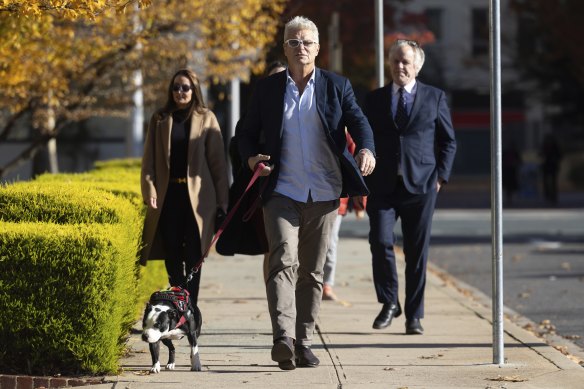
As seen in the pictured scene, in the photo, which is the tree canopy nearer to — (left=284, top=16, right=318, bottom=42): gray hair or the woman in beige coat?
the woman in beige coat

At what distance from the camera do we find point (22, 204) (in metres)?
8.49

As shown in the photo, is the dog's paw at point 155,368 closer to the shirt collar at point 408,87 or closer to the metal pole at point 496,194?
the metal pole at point 496,194

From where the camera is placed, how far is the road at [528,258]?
12289 millimetres

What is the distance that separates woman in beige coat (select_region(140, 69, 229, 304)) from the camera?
920 cm

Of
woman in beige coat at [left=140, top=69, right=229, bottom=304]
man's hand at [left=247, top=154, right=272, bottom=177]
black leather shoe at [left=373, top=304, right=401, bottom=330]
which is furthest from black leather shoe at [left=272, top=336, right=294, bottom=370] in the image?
black leather shoe at [left=373, top=304, right=401, bottom=330]

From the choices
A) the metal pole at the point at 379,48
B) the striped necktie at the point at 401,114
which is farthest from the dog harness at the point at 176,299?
the metal pole at the point at 379,48

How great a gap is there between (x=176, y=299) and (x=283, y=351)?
2.13 ft

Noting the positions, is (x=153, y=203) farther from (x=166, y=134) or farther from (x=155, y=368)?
(x=155, y=368)

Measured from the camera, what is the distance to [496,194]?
8.09 m

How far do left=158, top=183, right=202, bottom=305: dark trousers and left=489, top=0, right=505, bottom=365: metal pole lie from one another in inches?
81.5

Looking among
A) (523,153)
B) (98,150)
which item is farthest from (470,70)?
(98,150)

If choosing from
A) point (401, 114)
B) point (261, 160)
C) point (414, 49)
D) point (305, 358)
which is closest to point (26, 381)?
point (305, 358)

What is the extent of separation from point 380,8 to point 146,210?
4.49 metres

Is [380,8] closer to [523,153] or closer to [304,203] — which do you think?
[304,203]
